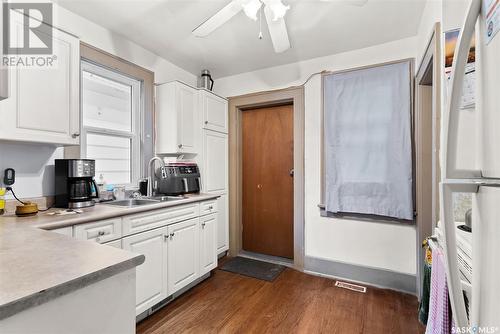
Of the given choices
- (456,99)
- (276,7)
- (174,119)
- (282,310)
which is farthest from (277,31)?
(282,310)

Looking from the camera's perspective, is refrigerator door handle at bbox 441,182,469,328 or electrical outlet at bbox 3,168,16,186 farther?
electrical outlet at bbox 3,168,16,186

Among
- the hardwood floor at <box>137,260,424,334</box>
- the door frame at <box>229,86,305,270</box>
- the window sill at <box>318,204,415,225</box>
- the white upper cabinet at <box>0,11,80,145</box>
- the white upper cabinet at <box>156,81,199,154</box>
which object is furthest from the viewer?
the door frame at <box>229,86,305,270</box>

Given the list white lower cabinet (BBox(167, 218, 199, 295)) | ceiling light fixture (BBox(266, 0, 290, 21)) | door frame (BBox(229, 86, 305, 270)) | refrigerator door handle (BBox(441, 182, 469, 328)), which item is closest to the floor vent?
door frame (BBox(229, 86, 305, 270))

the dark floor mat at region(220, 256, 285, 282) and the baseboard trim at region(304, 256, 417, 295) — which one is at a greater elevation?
the baseboard trim at region(304, 256, 417, 295)

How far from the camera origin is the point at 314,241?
109 inches

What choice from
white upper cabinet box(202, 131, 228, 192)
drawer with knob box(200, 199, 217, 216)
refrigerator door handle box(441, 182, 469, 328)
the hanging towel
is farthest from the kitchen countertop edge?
white upper cabinet box(202, 131, 228, 192)

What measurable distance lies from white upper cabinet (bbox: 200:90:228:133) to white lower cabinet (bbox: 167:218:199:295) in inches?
49.2

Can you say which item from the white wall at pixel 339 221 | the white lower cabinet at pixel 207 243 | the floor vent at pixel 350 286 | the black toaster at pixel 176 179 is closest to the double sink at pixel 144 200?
the black toaster at pixel 176 179

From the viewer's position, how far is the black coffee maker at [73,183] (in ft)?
5.66

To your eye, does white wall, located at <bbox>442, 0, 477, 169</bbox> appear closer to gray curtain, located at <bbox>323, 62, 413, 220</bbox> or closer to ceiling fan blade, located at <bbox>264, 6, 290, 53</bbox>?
ceiling fan blade, located at <bbox>264, 6, 290, 53</bbox>

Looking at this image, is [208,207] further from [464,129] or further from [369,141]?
[464,129]

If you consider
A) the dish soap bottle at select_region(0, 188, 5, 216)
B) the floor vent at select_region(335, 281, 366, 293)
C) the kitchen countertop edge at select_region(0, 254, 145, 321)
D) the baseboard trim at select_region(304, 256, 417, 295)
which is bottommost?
the floor vent at select_region(335, 281, 366, 293)

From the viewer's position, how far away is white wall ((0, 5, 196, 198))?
1.67 meters

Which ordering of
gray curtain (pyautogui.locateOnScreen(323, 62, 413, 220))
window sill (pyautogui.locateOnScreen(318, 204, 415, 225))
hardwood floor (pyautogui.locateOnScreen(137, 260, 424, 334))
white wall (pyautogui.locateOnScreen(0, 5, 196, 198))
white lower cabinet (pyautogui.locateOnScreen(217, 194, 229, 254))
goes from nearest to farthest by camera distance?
white wall (pyautogui.locateOnScreen(0, 5, 196, 198))
hardwood floor (pyautogui.locateOnScreen(137, 260, 424, 334))
gray curtain (pyautogui.locateOnScreen(323, 62, 413, 220))
window sill (pyautogui.locateOnScreen(318, 204, 415, 225))
white lower cabinet (pyautogui.locateOnScreen(217, 194, 229, 254))
